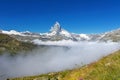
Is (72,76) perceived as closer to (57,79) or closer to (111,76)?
(57,79)

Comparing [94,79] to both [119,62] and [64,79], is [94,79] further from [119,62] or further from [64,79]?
[64,79]

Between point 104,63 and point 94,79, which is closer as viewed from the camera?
point 94,79

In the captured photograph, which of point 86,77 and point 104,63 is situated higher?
point 104,63

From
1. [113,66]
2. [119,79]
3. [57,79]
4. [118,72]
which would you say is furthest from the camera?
[57,79]

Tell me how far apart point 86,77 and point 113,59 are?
174 inches

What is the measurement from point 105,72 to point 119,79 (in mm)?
2127

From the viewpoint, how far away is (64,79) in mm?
22594

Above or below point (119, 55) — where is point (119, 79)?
below

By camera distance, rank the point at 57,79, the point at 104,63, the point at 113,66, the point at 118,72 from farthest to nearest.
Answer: the point at 57,79 → the point at 104,63 → the point at 113,66 → the point at 118,72

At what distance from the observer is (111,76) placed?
1731cm

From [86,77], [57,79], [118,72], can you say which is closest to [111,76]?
[118,72]

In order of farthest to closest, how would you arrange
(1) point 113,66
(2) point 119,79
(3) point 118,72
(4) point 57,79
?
(4) point 57,79 < (1) point 113,66 < (3) point 118,72 < (2) point 119,79

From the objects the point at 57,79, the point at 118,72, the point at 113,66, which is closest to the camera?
the point at 118,72

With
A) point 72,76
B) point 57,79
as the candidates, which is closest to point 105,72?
point 72,76
